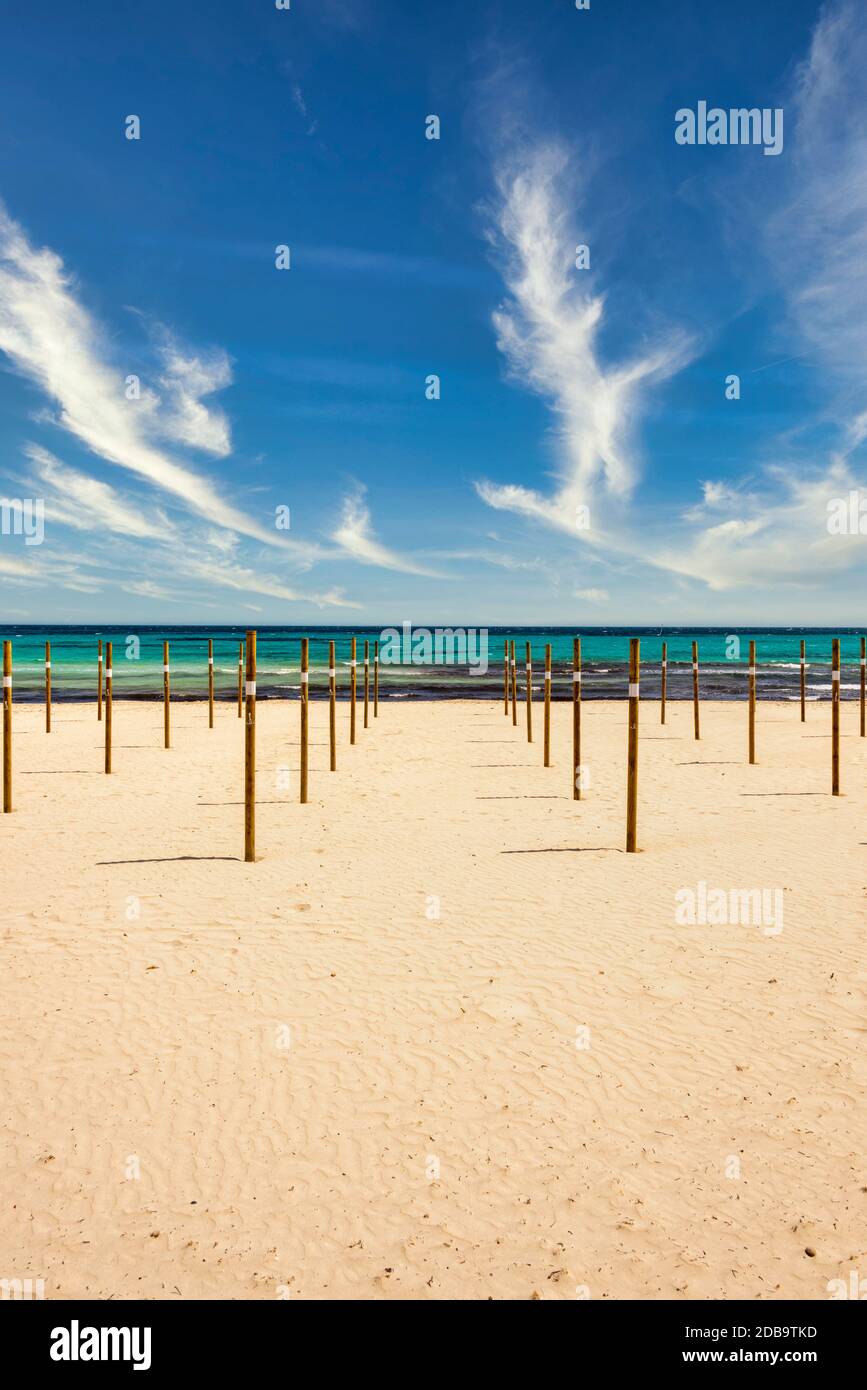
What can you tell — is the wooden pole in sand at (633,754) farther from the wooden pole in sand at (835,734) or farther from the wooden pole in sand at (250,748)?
the wooden pole in sand at (835,734)

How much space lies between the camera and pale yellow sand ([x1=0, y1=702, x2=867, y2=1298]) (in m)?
2.96

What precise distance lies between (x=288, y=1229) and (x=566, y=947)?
10.9 ft

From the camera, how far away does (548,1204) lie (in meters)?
3.20

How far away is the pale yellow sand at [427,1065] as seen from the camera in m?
2.96

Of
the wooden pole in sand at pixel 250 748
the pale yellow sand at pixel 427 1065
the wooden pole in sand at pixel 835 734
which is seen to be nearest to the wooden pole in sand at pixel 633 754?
the pale yellow sand at pixel 427 1065

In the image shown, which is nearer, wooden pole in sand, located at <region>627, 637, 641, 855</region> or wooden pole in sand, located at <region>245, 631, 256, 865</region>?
wooden pole in sand, located at <region>245, 631, 256, 865</region>

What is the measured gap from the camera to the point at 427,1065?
427 cm

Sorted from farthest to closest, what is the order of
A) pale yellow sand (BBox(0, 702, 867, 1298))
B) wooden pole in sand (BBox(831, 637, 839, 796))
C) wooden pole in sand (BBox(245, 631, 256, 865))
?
wooden pole in sand (BBox(831, 637, 839, 796)) < wooden pole in sand (BBox(245, 631, 256, 865)) < pale yellow sand (BBox(0, 702, 867, 1298))

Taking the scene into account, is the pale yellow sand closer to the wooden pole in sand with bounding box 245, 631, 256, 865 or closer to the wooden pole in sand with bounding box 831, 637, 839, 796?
the wooden pole in sand with bounding box 245, 631, 256, 865

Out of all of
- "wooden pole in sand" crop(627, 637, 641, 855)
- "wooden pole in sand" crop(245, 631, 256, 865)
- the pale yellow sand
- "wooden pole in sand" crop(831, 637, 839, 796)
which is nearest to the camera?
the pale yellow sand

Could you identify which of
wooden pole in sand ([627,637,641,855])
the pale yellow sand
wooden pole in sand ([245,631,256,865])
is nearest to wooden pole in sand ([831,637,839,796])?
the pale yellow sand

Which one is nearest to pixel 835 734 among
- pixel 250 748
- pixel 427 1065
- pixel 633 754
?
pixel 633 754

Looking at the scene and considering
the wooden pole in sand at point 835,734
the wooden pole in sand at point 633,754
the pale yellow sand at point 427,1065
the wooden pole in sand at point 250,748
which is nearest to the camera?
the pale yellow sand at point 427,1065
